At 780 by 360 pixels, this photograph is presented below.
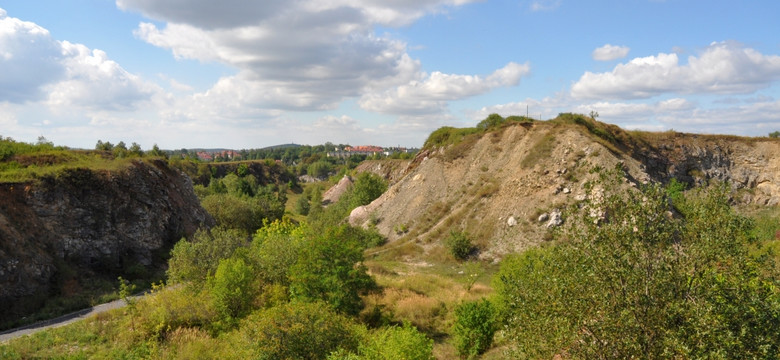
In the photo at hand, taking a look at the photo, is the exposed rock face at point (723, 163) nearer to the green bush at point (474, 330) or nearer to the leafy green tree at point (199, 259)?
the green bush at point (474, 330)

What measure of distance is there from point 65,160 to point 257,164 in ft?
331

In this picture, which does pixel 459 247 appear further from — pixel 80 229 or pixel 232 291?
pixel 80 229

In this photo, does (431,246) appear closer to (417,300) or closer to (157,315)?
(417,300)

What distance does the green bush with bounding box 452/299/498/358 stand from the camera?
1920 cm

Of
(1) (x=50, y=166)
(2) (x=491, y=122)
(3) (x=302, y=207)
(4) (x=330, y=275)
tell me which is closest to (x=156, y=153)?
(3) (x=302, y=207)

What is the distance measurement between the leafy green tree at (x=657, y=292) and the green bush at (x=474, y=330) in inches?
364

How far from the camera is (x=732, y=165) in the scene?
59.0 metres

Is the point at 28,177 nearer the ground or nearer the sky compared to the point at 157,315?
nearer the sky

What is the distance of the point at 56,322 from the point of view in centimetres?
2319

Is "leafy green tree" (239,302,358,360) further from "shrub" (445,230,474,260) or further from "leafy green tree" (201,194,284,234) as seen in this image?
"leafy green tree" (201,194,284,234)

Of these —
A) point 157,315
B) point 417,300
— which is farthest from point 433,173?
point 157,315

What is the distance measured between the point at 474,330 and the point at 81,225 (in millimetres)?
31882

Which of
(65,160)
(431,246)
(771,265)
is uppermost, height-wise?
(65,160)

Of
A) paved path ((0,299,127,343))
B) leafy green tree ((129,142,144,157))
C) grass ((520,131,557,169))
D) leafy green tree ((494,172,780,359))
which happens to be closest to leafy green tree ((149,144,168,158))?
leafy green tree ((129,142,144,157))
